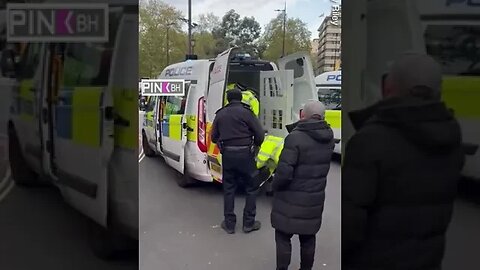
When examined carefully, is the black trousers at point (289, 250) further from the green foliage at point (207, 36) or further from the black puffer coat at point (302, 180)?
the green foliage at point (207, 36)

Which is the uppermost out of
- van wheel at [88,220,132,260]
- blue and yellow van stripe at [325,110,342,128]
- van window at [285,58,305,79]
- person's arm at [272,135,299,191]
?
van window at [285,58,305,79]

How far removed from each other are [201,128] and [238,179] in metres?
0.28

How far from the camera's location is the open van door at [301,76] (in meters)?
1.45

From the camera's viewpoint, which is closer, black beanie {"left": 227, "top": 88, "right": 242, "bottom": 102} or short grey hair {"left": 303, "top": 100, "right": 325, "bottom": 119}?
short grey hair {"left": 303, "top": 100, "right": 325, "bottom": 119}

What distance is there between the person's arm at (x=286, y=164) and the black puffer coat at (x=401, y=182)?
58 cm

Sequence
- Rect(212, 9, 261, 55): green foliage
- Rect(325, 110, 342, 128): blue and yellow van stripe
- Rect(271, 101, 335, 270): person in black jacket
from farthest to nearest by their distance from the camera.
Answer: Rect(271, 101, 335, 270): person in black jacket, Rect(212, 9, 261, 55): green foliage, Rect(325, 110, 342, 128): blue and yellow van stripe

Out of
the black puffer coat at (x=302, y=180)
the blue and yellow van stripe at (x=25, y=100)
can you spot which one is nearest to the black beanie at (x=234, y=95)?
the black puffer coat at (x=302, y=180)

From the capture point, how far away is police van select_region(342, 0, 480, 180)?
1.03 metres

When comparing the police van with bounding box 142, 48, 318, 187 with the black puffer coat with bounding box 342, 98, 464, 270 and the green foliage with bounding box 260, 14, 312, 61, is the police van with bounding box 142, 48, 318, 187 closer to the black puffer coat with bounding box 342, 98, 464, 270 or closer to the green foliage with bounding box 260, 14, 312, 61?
the green foliage with bounding box 260, 14, 312, 61

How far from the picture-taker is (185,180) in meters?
1.80

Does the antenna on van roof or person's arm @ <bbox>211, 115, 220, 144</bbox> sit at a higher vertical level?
the antenna on van roof

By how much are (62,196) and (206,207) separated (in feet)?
2.75

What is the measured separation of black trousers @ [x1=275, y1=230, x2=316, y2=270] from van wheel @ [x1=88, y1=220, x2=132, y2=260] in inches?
25.4

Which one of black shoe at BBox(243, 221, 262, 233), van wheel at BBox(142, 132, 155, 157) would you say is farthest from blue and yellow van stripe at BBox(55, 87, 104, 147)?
black shoe at BBox(243, 221, 262, 233)
